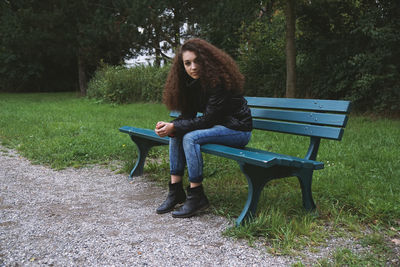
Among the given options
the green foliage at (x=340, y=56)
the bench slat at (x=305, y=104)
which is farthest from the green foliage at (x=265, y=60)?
the bench slat at (x=305, y=104)

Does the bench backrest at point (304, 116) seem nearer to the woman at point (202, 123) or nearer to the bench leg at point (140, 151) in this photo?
the woman at point (202, 123)

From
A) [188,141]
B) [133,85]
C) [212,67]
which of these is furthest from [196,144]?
[133,85]

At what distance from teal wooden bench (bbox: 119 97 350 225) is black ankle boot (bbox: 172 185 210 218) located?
1.14 ft

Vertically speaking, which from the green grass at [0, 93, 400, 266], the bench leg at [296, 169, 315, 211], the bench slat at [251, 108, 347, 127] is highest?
the bench slat at [251, 108, 347, 127]

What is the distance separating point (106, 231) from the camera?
110 inches

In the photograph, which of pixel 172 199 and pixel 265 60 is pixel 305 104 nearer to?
pixel 172 199

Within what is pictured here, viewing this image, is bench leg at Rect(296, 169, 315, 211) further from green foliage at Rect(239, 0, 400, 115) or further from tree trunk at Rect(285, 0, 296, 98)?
tree trunk at Rect(285, 0, 296, 98)

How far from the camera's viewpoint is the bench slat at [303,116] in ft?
9.67

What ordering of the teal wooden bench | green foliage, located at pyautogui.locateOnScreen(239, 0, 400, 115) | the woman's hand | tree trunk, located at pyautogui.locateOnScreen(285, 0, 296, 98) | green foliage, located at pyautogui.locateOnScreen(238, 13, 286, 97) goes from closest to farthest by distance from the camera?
1. the teal wooden bench
2. the woman's hand
3. green foliage, located at pyautogui.locateOnScreen(239, 0, 400, 115)
4. tree trunk, located at pyautogui.locateOnScreen(285, 0, 296, 98)
5. green foliage, located at pyautogui.locateOnScreen(238, 13, 286, 97)

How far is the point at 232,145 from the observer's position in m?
3.21

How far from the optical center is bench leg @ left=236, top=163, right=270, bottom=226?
105 inches

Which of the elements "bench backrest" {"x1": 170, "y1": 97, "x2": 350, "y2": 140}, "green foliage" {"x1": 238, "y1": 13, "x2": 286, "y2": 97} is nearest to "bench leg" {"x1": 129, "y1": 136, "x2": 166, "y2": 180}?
"bench backrest" {"x1": 170, "y1": 97, "x2": 350, "y2": 140}

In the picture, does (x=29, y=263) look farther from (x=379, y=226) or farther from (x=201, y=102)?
(x=379, y=226)

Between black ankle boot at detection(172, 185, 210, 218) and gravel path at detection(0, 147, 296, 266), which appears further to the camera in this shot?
black ankle boot at detection(172, 185, 210, 218)
